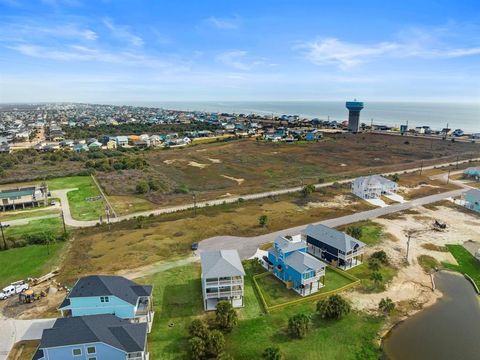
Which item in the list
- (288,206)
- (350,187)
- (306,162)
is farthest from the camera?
(306,162)

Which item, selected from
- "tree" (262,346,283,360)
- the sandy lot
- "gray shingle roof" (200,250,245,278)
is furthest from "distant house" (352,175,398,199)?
"tree" (262,346,283,360)

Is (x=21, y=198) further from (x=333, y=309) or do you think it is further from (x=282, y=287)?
(x=333, y=309)

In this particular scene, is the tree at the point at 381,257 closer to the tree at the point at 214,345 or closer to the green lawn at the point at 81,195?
the tree at the point at 214,345

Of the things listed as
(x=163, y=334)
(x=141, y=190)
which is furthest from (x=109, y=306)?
(x=141, y=190)

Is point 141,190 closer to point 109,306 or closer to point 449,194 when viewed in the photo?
point 109,306

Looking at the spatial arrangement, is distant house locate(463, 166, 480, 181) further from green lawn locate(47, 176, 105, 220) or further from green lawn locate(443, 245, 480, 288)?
green lawn locate(47, 176, 105, 220)

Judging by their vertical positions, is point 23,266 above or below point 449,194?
below

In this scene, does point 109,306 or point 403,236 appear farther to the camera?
point 403,236
